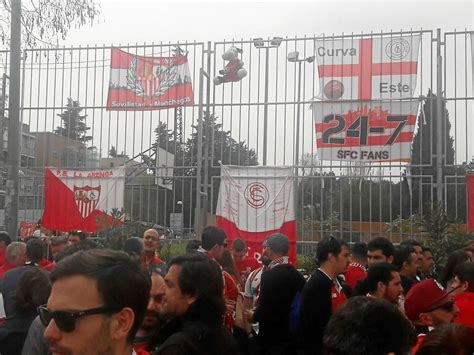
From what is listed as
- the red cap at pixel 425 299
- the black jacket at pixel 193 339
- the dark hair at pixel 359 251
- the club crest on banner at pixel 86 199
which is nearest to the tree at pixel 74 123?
the club crest on banner at pixel 86 199

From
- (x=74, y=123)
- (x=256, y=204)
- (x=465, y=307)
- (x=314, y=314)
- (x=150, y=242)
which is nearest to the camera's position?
(x=465, y=307)

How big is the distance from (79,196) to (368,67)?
5.29m

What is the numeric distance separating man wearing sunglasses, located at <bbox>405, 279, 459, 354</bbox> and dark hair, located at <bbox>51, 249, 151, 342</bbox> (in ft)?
5.99

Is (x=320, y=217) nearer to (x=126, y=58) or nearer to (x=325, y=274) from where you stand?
(x=126, y=58)

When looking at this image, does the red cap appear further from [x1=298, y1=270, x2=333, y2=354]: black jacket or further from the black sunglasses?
the black sunglasses

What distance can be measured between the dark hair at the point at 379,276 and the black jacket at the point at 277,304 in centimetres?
84

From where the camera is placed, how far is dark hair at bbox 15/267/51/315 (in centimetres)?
381

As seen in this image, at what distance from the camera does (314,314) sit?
14.4ft

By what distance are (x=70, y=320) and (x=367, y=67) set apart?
8.48 metres

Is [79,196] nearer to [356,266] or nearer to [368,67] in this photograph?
[368,67]

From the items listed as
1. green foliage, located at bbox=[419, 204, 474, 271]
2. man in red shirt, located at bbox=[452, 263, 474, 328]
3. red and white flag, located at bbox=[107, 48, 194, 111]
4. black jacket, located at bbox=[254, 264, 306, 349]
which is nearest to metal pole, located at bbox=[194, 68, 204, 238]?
red and white flag, located at bbox=[107, 48, 194, 111]

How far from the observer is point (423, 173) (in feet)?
33.8

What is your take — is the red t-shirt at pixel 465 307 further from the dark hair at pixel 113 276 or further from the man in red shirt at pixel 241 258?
the man in red shirt at pixel 241 258

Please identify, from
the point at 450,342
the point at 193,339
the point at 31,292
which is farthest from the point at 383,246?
the point at 193,339
